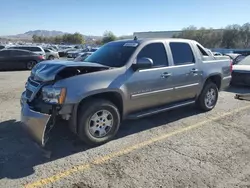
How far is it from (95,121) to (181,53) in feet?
8.61

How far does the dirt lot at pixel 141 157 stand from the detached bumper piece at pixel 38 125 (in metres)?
0.32

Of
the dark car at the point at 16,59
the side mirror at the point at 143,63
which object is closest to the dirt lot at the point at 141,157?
the side mirror at the point at 143,63

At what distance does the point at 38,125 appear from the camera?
377 cm

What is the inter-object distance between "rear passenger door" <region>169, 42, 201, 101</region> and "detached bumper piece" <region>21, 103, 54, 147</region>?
278 centimetres

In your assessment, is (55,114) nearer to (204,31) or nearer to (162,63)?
(162,63)

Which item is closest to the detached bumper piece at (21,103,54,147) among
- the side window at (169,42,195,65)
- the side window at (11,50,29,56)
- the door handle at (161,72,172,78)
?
the door handle at (161,72,172,78)

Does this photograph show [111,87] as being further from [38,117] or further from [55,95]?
[38,117]

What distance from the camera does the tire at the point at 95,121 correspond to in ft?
13.3

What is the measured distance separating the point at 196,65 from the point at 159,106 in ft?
4.75

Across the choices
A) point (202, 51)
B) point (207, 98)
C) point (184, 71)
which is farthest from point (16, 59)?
point (184, 71)

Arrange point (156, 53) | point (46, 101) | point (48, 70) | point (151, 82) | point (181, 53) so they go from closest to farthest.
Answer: point (46, 101) < point (48, 70) < point (151, 82) < point (156, 53) < point (181, 53)

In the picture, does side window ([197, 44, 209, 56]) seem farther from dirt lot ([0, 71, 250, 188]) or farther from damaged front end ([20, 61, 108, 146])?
damaged front end ([20, 61, 108, 146])

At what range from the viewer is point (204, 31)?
62.1m

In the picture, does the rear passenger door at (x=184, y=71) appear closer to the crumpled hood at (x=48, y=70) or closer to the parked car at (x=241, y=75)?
the crumpled hood at (x=48, y=70)
